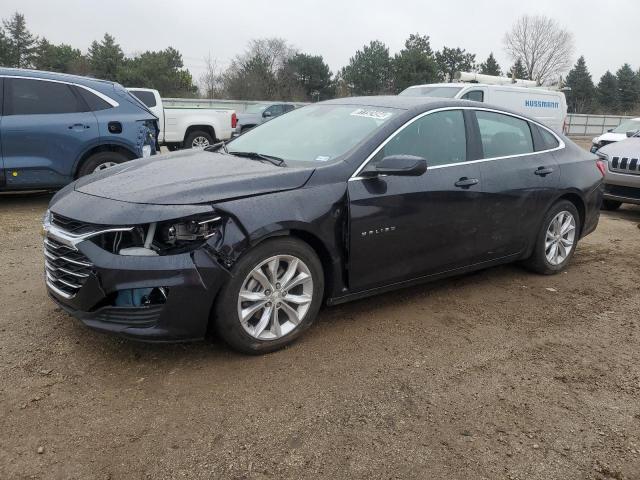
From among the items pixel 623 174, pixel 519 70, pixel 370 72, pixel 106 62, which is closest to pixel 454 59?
pixel 519 70

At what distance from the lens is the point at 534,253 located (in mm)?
5078

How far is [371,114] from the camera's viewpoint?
4.18 meters

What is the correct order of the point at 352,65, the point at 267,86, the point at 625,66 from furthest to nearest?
the point at 625,66 < the point at 352,65 < the point at 267,86

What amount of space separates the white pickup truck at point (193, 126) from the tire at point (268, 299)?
11.7 meters

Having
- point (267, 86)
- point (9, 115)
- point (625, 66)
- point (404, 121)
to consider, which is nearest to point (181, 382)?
point (404, 121)

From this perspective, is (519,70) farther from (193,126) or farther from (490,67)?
(193,126)

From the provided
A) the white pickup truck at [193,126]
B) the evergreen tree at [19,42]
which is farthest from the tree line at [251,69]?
the white pickup truck at [193,126]

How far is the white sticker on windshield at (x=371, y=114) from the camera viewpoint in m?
4.09

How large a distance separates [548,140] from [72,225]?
4.08 meters

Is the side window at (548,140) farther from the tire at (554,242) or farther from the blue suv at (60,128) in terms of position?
the blue suv at (60,128)

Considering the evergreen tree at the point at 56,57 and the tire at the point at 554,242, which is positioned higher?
the evergreen tree at the point at 56,57

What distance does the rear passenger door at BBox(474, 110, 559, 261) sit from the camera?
4.47 meters

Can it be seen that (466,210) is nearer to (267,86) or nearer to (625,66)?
(267,86)

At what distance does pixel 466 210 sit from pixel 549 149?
1.40m
